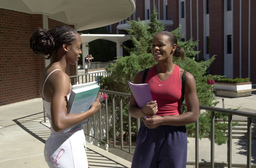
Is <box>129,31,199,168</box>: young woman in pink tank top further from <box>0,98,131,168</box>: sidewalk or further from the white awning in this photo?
the white awning

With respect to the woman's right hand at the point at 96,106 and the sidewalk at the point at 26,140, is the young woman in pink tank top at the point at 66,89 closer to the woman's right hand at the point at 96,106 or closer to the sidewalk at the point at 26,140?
the woman's right hand at the point at 96,106

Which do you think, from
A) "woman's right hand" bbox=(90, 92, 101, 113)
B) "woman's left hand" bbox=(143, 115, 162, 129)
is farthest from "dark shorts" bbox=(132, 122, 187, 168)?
"woman's right hand" bbox=(90, 92, 101, 113)

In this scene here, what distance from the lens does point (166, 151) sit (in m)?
2.05

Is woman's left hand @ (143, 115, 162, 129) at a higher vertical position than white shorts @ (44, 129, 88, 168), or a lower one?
higher

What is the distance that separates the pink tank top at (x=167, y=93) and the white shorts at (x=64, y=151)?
2.17ft

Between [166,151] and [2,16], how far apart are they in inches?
329

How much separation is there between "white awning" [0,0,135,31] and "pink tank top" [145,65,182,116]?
714cm

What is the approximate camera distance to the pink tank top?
2.04 meters

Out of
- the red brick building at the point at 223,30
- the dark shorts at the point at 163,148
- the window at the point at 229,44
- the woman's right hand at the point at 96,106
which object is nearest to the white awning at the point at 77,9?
the woman's right hand at the point at 96,106

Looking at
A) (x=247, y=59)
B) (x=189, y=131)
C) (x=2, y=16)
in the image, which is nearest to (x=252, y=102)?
(x=247, y=59)

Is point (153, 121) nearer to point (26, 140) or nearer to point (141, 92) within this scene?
point (141, 92)

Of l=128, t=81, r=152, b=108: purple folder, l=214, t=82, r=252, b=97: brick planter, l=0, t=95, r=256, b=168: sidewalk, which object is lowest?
l=214, t=82, r=252, b=97: brick planter

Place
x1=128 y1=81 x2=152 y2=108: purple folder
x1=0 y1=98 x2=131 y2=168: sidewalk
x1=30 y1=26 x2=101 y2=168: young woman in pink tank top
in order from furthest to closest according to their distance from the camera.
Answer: x1=0 y1=98 x2=131 y2=168: sidewalk → x1=128 y1=81 x2=152 y2=108: purple folder → x1=30 y1=26 x2=101 y2=168: young woman in pink tank top

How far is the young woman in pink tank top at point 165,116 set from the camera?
204cm
